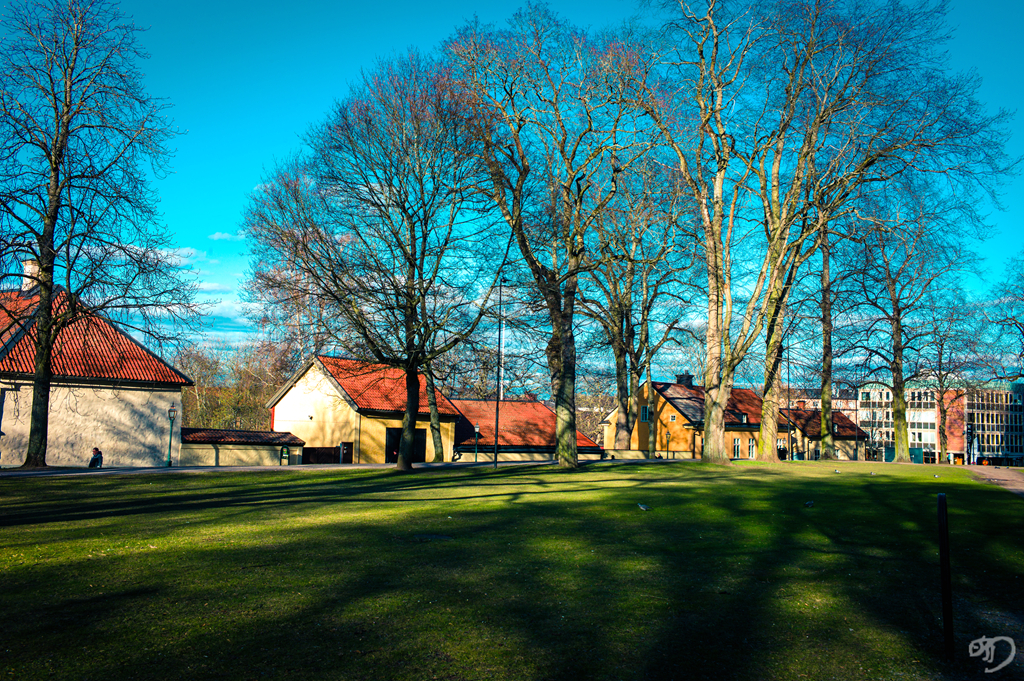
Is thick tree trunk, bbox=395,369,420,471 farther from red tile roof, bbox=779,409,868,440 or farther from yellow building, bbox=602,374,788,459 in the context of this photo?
red tile roof, bbox=779,409,868,440

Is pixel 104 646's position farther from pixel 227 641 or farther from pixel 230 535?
pixel 230 535

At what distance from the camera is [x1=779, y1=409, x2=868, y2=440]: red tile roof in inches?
2657

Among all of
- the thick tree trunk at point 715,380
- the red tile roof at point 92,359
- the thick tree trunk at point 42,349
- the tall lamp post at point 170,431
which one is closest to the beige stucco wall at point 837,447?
the thick tree trunk at point 715,380

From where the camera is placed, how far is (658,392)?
192 feet

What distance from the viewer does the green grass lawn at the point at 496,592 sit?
14.6 ft

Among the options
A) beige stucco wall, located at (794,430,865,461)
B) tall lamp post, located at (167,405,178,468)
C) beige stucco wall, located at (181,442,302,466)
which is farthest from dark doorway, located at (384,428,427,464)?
beige stucco wall, located at (794,430,865,461)

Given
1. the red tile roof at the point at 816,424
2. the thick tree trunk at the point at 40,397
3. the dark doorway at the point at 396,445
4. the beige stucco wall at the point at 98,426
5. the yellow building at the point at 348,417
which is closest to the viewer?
the thick tree trunk at the point at 40,397

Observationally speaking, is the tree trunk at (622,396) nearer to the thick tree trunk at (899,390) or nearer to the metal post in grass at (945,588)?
the thick tree trunk at (899,390)

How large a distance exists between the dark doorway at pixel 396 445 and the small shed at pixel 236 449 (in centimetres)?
562

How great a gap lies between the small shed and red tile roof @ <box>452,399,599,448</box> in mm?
12505

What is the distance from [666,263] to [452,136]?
9009 mm

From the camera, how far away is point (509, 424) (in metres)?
49.4

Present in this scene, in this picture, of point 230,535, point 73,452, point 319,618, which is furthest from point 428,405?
point 319,618

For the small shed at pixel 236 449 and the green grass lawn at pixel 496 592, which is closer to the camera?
the green grass lawn at pixel 496 592
